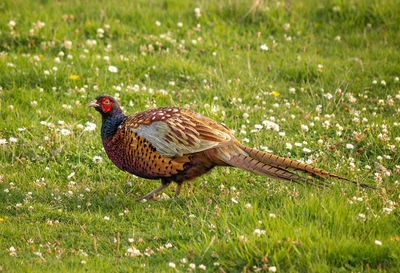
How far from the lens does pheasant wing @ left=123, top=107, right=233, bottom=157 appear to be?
15.3 ft

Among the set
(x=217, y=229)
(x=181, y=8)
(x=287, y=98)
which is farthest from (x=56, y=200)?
(x=181, y=8)

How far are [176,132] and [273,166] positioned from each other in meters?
0.86

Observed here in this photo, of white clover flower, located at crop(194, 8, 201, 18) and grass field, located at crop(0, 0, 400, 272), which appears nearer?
grass field, located at crop(0, 0, 400, 272)

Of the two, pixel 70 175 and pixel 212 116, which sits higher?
pixel 212 116

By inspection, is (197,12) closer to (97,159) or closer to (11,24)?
(11,24)

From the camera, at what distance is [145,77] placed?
7059mm

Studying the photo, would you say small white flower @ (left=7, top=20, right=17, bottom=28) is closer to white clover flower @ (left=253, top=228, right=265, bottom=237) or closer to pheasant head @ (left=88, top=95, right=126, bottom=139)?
pheasant head @ (left=88, top=95, right=126, bottom=139)

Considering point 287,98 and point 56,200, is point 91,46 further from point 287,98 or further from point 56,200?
point 56,200

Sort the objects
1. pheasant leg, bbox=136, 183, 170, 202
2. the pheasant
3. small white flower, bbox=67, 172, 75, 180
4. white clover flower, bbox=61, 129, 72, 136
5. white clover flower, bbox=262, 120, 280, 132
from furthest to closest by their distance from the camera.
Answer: white clover flower, bbox=262, 120, 280, 132 < white clover flower, bbox=61, 129, 72, 136 < small white flower, bbox=67, 172, 75, 180 < pheasant leg, bbox=136, 183, 170, 202 < the pheasant

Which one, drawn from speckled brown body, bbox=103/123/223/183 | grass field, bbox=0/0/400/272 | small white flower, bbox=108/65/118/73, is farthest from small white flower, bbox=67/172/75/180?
small white flower, bbox=108/65/118/73

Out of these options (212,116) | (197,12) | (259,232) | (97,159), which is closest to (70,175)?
(97,159)

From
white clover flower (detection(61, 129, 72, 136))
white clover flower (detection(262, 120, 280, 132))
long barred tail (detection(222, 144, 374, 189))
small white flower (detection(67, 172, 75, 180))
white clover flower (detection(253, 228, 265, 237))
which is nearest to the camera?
white clover flower (detection(253, 228, 265, 237))

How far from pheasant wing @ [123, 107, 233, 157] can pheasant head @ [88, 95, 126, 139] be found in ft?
0.63

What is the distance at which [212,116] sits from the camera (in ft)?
20.2
